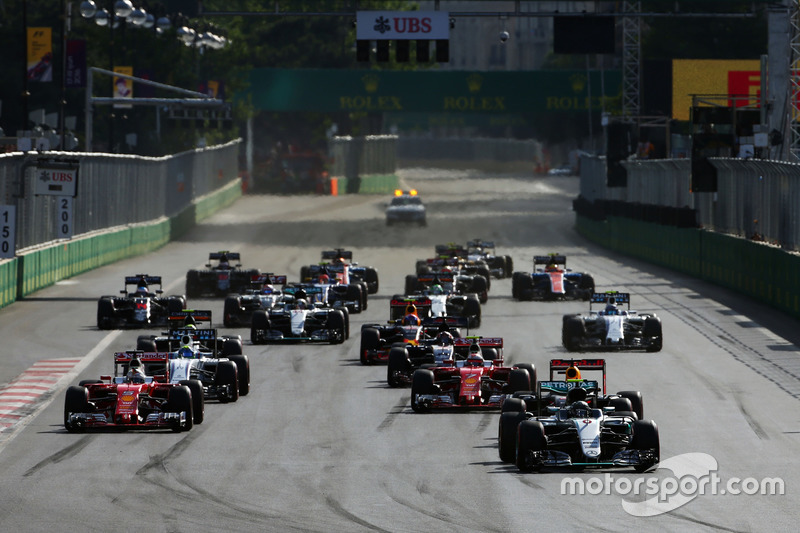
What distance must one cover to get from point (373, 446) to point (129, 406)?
122 inches

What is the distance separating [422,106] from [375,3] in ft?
165

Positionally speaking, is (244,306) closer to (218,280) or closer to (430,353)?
(218,280)

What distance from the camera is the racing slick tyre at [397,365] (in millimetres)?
23766

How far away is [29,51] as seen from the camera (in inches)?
2060

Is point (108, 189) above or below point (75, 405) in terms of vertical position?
above

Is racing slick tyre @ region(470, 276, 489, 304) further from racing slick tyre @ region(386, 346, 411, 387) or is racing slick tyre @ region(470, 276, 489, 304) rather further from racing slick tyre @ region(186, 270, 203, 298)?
racing slick tyre @ region(386, 346, 411, 387)

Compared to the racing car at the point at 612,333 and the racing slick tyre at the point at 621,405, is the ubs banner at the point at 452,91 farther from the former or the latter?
the racing slick tyre at the point at 621,405

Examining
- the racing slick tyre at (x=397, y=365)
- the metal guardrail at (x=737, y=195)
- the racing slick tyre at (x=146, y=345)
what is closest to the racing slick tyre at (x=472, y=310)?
the metal guardrail at (x=737, y=195)

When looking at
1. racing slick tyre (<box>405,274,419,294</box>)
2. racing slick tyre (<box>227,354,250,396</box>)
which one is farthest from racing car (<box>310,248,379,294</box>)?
racing slick tyre (<box>227,354,250,396</box>)

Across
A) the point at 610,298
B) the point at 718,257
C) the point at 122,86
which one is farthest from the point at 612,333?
the point at 122,86

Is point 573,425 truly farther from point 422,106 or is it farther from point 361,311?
point 422,106

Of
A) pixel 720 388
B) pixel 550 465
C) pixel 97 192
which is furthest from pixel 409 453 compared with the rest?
pixel 97 192

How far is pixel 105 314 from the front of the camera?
32.1 meters

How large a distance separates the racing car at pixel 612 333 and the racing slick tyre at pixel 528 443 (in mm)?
11291
